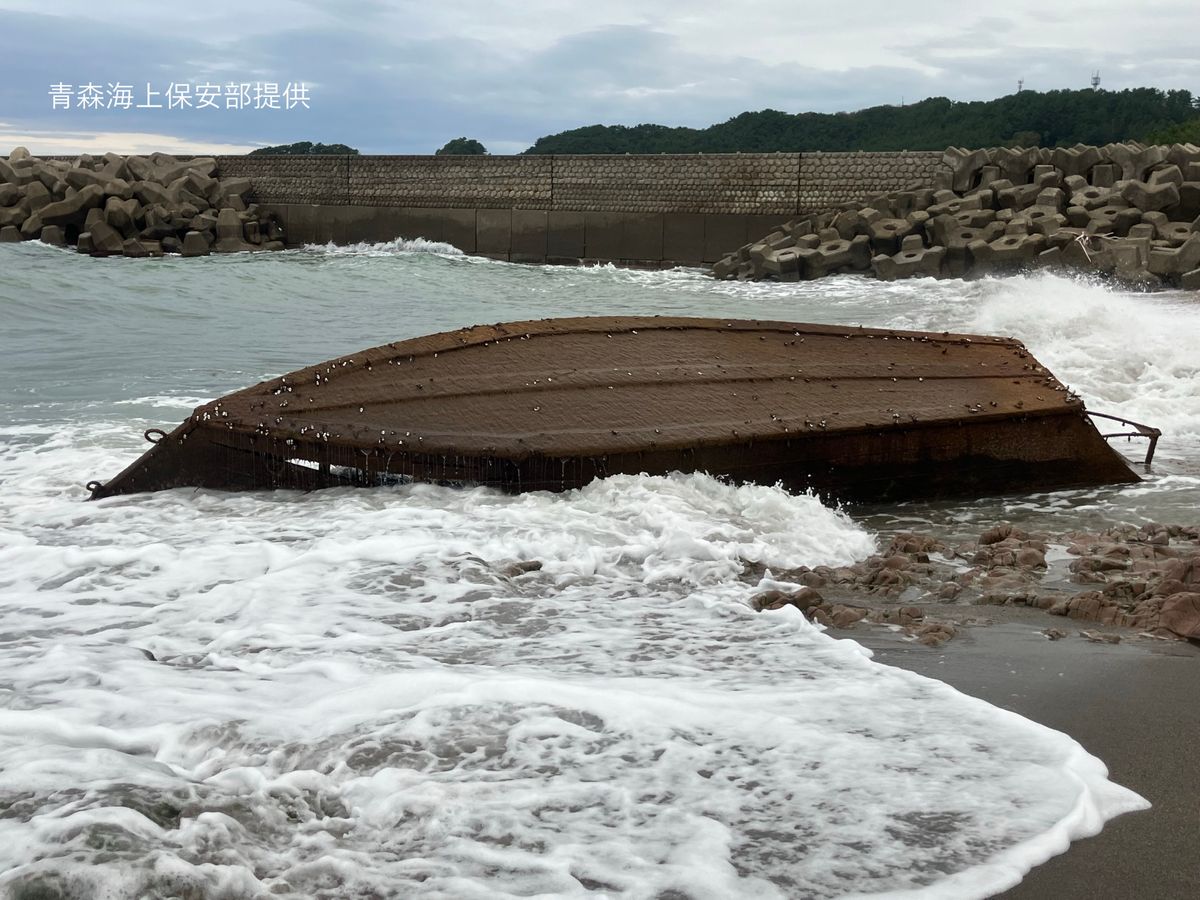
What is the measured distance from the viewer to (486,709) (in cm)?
276

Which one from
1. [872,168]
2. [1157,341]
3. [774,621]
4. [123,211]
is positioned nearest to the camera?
[774,621]

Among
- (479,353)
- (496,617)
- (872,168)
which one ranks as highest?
(872,168)

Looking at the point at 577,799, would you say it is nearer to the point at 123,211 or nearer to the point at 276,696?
the point at 276,696

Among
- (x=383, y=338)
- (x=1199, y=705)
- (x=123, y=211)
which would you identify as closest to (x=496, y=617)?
(x=1199, y=705)

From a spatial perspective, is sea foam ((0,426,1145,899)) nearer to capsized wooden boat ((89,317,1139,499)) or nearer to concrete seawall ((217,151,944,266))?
capsized wooden boat ((89,317,1139,499))

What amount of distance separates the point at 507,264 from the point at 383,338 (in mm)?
15050

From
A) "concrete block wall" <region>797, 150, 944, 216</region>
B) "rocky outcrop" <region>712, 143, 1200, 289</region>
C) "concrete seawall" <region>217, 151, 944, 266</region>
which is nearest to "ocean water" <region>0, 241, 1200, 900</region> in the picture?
"rocky outcrop" <region>712, 143, 1200, 289</region>

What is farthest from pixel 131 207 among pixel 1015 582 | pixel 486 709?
pixel 486 709

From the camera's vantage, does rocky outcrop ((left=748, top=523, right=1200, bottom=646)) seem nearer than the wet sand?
No

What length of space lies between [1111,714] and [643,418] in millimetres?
2619

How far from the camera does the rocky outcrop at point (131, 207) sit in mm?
26938

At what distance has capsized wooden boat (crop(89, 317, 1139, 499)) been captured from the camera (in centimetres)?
486

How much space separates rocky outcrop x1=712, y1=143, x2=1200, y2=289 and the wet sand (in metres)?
15.0

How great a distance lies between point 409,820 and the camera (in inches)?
88.5
